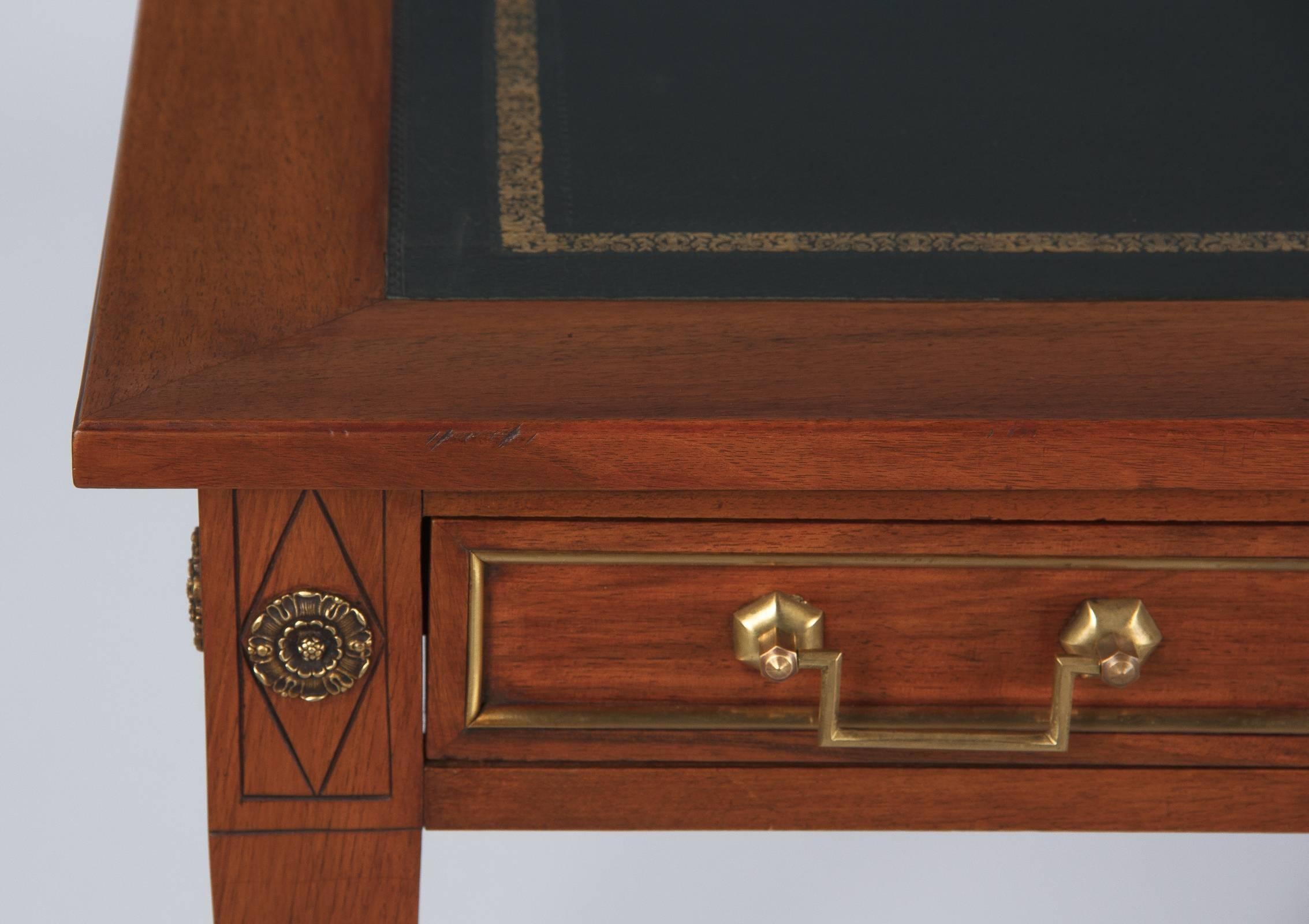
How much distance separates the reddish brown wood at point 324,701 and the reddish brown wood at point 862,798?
4 cm

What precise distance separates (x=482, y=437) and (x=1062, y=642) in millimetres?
297

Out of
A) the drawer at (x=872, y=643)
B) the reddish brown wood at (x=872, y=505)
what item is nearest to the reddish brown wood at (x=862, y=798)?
the drawer at (x=872, y=643)

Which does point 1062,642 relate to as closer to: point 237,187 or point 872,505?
point 872,505

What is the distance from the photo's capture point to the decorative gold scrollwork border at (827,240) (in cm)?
88

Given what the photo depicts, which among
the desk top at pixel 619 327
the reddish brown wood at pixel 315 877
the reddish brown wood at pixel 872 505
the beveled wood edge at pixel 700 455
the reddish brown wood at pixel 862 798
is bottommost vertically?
the reddish brown wood at pixel 315 877

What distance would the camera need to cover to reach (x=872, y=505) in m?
0.81

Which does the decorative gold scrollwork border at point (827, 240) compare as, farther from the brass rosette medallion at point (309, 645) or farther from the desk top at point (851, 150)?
the brass rosette medallion at point (309, 645)

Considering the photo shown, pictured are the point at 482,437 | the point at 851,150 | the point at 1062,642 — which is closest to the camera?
the point at 482,437

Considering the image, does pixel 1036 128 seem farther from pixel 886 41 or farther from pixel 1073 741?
pixel 1073 741

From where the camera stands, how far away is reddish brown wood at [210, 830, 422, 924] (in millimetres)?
867

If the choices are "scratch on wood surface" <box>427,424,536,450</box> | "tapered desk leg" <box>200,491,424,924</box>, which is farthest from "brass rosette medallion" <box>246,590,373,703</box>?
"scratch on wood surface" <box>427,424,536,450</box>

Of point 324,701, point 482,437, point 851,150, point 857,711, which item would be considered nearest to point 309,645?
point 324,701

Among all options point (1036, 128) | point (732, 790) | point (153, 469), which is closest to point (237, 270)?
point (153, 469)

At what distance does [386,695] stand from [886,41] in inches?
19.6
